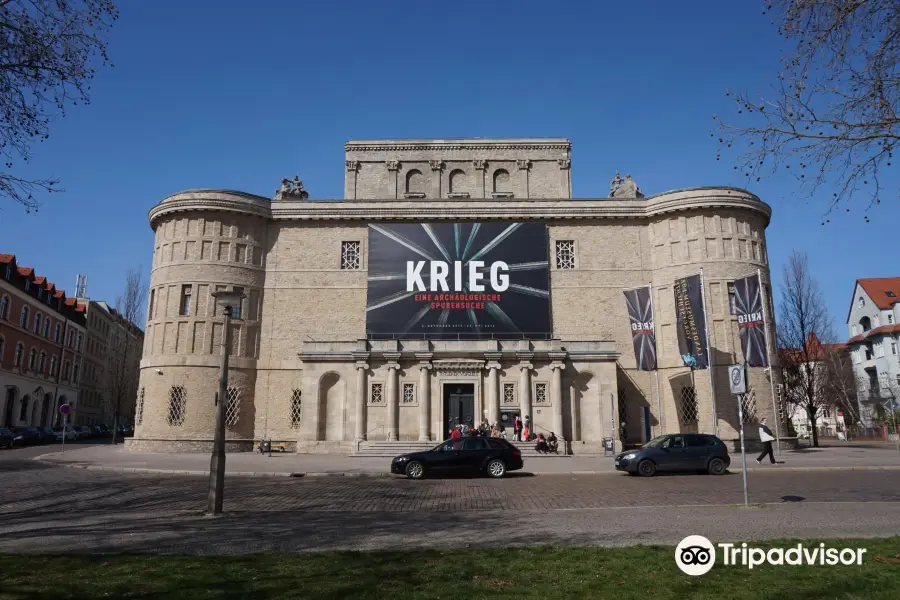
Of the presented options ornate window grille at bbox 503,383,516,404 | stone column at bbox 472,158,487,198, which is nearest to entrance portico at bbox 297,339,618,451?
ornate window grille at bbox 503,383,516,404

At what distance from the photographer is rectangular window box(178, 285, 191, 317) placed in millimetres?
38109

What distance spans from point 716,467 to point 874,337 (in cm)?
5813

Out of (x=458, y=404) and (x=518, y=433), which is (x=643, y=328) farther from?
(x=458, y=404)

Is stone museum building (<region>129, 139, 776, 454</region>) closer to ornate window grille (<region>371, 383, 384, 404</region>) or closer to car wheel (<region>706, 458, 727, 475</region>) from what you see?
ornate window grille (<region>371, 383, 384, 404</region>)

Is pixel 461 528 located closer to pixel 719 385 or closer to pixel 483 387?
pixel 483 387

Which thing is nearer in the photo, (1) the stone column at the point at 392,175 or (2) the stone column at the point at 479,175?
(2) the stone column at the point at 479,175

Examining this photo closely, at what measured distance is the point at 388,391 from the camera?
34.6 metres

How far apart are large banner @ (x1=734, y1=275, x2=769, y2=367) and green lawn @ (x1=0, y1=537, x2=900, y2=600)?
2936 centimetres

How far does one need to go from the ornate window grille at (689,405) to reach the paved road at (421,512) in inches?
690

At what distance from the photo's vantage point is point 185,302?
38.5 meters

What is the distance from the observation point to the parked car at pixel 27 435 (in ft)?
142

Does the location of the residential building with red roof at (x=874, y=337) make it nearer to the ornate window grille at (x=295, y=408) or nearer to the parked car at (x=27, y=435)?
the ornate window grille at (x=295, y=408)

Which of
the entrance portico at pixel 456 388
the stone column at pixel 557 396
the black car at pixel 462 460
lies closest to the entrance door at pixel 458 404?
the entrance portico at pixel 456 388

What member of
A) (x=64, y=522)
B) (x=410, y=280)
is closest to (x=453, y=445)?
(x=64, y=522)
